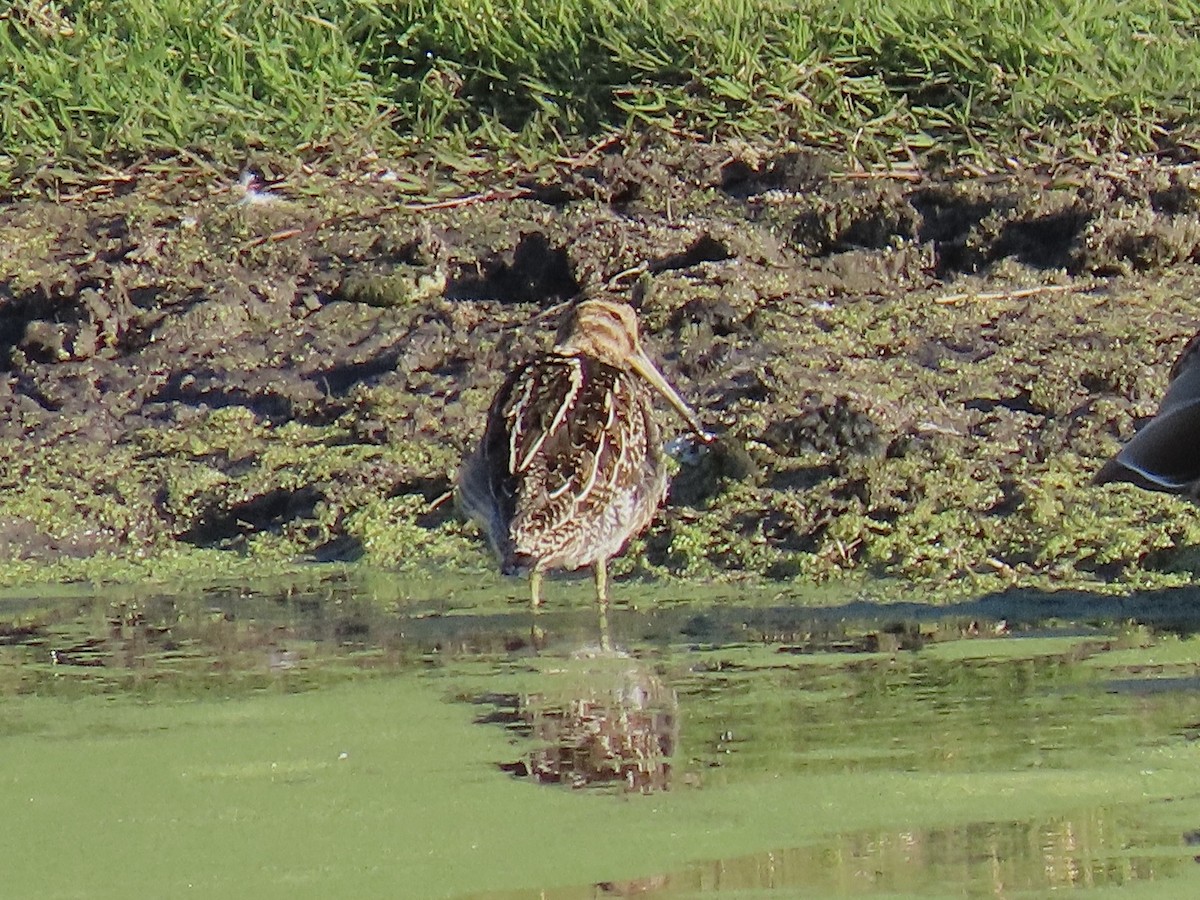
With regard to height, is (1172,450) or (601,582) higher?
(1172,450)

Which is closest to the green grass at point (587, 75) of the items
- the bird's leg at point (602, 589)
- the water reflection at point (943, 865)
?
the bird's leg at point (602, 589)

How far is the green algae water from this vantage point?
14.4 ft

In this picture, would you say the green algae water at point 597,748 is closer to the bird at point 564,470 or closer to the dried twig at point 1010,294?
the bird at point 564,470

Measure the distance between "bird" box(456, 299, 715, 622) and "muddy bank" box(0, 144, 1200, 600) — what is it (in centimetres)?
30

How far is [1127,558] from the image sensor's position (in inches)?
269

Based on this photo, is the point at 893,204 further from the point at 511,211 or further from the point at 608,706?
the point at 608,706

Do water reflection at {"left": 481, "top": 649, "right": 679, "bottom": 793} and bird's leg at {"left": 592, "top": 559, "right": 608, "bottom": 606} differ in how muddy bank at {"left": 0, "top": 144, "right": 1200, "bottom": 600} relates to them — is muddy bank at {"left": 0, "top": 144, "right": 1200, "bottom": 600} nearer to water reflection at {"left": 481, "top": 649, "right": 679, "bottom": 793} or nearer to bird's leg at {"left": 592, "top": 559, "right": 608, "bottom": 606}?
bird's leg at {"left": 592, "top": 559, "right": 608, "bottom": 606}

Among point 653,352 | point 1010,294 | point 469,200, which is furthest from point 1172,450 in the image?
point 469,200

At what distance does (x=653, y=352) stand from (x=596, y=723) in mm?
3242

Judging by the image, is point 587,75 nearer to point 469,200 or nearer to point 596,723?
point 469,200

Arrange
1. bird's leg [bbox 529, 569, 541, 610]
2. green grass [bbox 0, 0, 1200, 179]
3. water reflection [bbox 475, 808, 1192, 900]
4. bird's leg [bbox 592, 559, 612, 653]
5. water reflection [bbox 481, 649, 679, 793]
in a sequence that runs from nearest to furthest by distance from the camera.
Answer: water reflection [bbox 475, 808, 1192, 900]
water reflection [bbox 481, 649, 679, 793]
bird's leg [bbox 592, 559, 612, 653]
bird's leg [bbox 529, 569, 541, 610]
green grass [bbox 0, 0, 1200, 179]

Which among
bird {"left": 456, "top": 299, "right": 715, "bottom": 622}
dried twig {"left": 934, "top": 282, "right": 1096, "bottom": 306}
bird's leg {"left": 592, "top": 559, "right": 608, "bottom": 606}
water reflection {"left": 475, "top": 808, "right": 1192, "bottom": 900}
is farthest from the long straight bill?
water reflection {"left": 475, "top": 808, "right": 1192, "bottom": 900}

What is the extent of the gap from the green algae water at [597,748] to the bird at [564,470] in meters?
0.20

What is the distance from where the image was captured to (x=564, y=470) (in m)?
7.09
